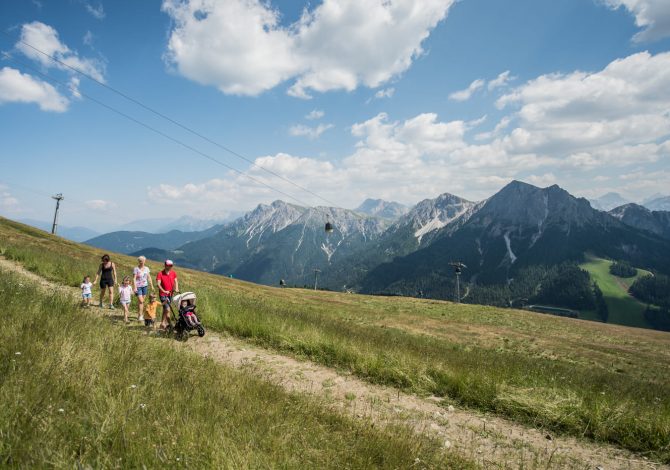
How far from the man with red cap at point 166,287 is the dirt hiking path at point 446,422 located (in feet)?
9.88

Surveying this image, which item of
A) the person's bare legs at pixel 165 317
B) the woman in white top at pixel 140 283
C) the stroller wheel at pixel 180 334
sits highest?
the woman in white top at pixel 140 283

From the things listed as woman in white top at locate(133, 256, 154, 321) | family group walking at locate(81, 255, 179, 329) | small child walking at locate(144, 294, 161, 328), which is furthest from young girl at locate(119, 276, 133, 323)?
small child walking at locate(144, 294, 161, 328)

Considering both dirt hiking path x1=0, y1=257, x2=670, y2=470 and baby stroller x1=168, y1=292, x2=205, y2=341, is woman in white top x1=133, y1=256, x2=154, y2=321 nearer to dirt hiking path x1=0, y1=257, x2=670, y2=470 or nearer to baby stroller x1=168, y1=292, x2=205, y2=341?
baby stroller x1=168, y1=292, x2=205, y2=341

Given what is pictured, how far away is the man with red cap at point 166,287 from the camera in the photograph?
13484 millimetres

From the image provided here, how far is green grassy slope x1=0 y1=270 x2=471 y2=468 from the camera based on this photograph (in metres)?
3.72

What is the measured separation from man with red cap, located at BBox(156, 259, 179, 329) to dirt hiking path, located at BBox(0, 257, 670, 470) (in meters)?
3.01

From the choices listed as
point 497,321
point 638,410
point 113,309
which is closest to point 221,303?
point 113,309

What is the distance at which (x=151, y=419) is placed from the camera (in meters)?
4.55

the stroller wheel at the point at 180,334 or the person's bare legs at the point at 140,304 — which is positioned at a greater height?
the person's bare legs at the point at 140,304

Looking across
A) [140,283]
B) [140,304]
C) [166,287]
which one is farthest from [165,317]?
[140,283]

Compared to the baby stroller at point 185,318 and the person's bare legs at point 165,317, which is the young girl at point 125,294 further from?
the baby stroller at point 185,318

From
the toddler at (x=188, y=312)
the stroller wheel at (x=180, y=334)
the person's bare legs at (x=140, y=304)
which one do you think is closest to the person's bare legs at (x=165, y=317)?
the stroller wheel at (x=180, y=334)

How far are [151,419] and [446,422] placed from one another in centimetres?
621

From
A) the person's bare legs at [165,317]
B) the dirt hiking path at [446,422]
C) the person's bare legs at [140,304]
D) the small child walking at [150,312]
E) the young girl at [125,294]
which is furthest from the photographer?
the person's bare legs at [140,304]
